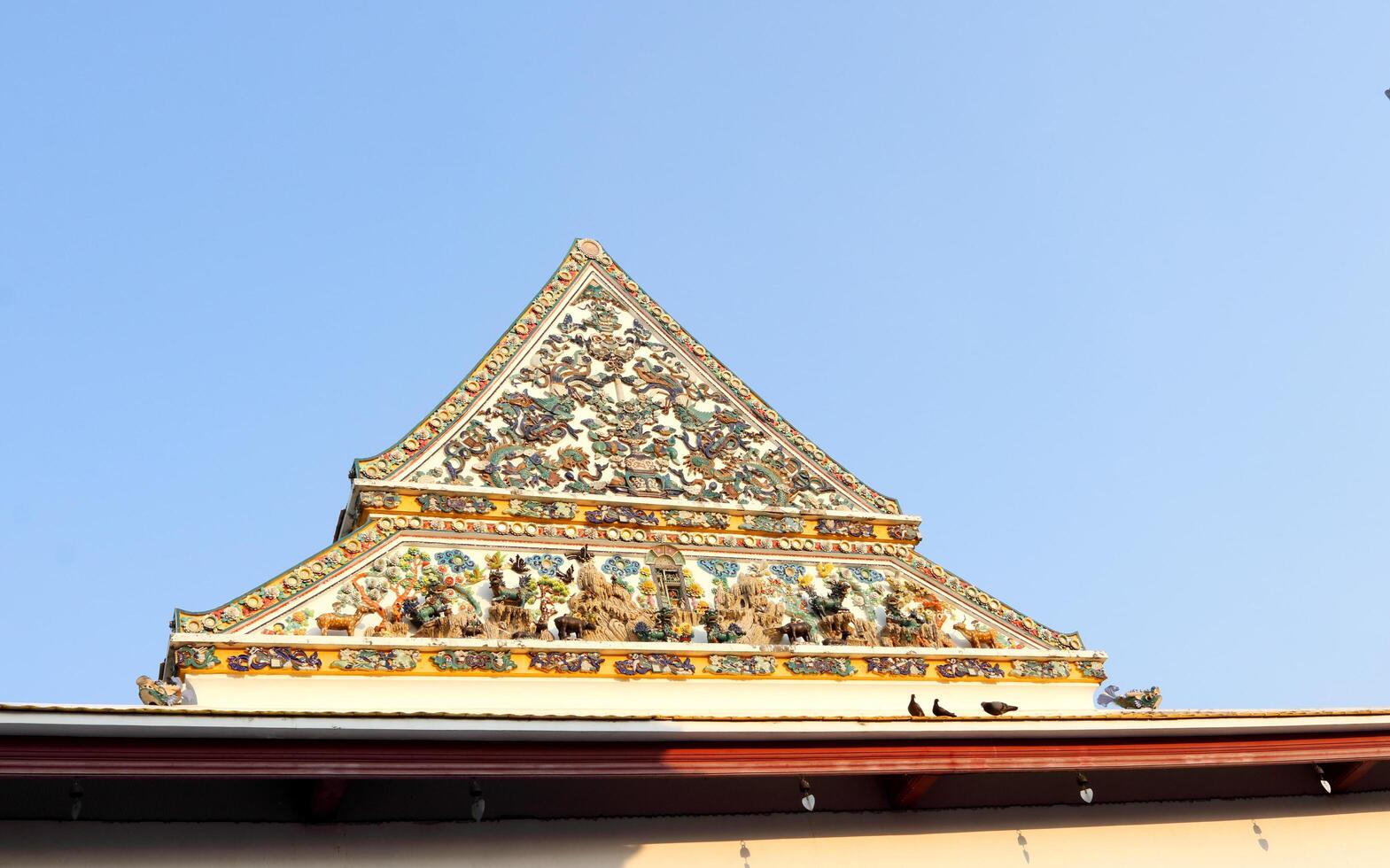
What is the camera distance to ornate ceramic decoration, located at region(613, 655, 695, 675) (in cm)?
812

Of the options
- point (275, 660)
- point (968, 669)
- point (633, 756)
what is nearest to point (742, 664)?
point (968, 669)

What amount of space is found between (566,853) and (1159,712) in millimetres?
3075

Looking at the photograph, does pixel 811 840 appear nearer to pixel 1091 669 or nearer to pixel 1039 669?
pixel 1039 669

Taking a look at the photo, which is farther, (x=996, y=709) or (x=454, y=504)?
(x=454, y=504)

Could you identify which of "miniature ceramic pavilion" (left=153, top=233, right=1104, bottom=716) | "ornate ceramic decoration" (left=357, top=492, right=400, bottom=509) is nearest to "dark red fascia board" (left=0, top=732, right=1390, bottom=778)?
"miniature ceramic pavilion" (left=153, top=233, right=1104, bottom=716)

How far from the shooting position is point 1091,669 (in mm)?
9273

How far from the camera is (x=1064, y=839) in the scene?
7.30 meters

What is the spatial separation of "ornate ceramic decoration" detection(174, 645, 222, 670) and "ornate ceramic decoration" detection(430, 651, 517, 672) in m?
1.13

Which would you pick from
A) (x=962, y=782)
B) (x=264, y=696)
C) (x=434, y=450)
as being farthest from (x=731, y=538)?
(x=264, y=696)

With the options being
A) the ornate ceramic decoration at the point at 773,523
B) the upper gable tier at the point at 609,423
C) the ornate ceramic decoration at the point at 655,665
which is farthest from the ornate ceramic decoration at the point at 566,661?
the ornate ceramic decoration at the point at 773,523

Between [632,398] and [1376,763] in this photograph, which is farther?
[632,398]

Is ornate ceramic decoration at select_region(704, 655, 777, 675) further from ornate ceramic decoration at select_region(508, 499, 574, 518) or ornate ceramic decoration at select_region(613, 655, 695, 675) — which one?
ornate ceramic decoration at select_region(508, 499, 574, 518)

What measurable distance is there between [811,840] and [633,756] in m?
1.12

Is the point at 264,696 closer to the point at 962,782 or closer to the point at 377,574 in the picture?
the point at 377,574
